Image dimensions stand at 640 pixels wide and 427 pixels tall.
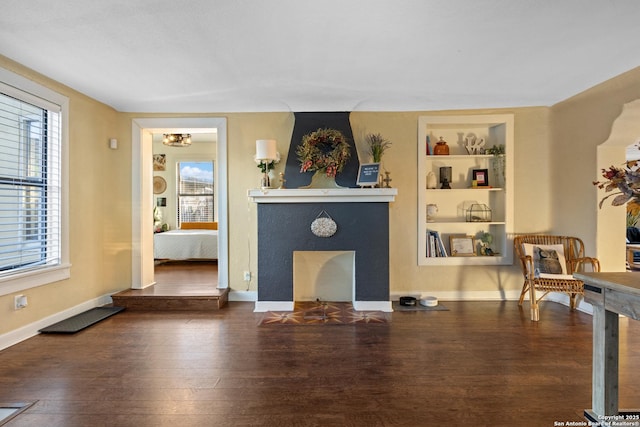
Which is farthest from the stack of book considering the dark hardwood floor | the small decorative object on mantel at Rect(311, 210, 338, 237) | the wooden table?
the wooden table

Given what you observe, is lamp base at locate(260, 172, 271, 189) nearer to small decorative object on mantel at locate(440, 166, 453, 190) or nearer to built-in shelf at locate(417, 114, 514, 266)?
built-in shelf at locate(417, 114, 514, 266)

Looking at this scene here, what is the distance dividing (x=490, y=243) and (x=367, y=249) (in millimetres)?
1827

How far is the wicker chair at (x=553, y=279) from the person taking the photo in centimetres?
351

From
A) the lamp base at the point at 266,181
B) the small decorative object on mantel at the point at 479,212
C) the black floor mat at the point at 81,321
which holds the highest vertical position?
the lamp base at the point at 266,181

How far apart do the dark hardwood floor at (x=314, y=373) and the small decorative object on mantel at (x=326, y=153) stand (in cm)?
190

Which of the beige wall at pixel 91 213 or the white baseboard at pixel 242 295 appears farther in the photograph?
the white baseboard at pixel 242 295

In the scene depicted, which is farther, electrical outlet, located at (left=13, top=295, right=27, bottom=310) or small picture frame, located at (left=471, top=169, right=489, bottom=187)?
small picture frame, located at (left=471, top=169, right=489, bottom=187)

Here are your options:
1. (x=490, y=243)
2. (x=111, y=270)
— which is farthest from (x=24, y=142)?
(x=490, y=243)

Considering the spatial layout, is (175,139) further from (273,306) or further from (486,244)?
(486,244)

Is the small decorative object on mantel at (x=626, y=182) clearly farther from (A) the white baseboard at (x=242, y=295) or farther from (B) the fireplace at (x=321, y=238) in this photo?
(A) the white baseboard at (x=242, y=295)

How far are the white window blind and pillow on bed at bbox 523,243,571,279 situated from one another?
535cm

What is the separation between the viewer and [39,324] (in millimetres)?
3264

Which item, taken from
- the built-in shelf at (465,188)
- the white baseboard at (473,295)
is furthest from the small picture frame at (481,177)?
the white baseboard at (473,295)

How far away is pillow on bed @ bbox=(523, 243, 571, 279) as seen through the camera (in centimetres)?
372
